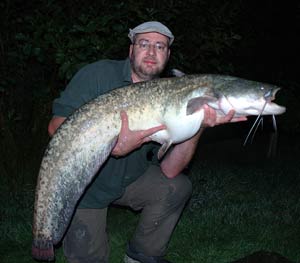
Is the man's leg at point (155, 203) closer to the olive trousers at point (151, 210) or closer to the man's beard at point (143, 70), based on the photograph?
the olive trousers at point (151, 210)

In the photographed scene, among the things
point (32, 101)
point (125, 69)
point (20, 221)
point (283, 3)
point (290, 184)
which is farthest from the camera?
point (283, 3)

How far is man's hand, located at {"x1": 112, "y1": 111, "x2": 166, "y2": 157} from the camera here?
9.90 ft

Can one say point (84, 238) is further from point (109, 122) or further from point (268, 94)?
point (268, 94)

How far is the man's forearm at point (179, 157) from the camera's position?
11.6ft

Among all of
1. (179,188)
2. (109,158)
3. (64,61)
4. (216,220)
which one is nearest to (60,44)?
(64,61)

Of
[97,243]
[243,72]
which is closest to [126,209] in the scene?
[97,243]

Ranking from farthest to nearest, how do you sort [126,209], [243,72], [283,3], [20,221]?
[283,3], [243,72], [126,209], [20,221]

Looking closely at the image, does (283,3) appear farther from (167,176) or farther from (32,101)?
(167,176)

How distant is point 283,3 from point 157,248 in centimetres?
1411

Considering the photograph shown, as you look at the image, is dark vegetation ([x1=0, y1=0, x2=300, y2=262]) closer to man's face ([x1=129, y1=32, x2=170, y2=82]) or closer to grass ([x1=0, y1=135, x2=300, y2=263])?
grass ([x1=0, y1=135, x2=300, y2=263])

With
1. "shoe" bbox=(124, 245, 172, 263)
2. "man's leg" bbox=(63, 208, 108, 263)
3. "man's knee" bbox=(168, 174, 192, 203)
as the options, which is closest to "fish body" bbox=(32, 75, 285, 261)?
"man's leg" bbox=(63, 208, 108, 263)

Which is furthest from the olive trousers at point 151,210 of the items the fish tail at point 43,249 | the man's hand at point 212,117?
the man's hand at point 212,117

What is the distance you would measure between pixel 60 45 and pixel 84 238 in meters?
2.12

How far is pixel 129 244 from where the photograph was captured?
3.94m
